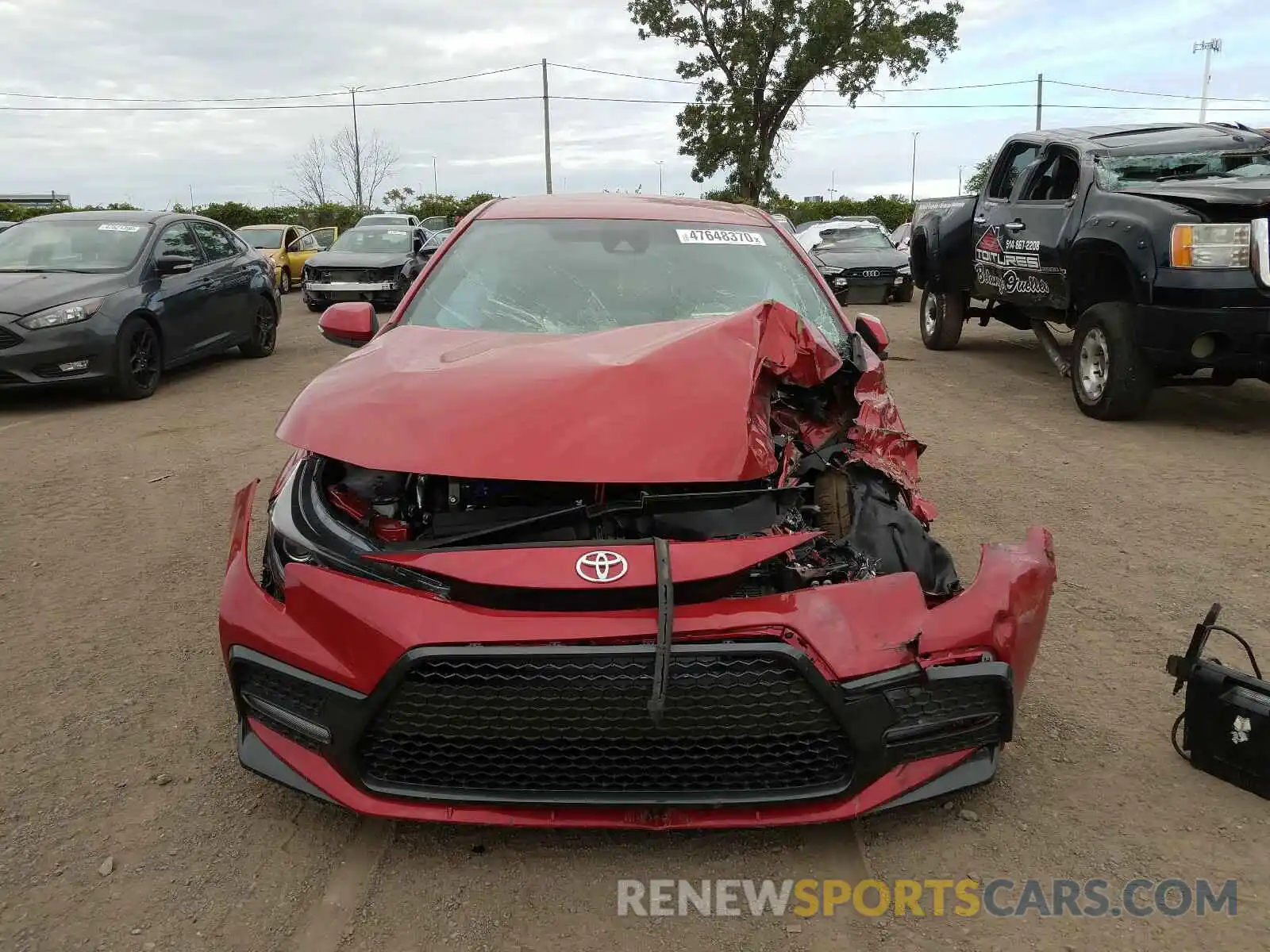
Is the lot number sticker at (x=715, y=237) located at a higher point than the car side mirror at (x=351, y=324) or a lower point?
higher

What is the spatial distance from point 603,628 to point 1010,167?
26.0 ft

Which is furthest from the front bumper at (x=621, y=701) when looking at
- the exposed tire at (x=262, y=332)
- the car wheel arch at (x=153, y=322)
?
the exposed tire at (x=262, y=332)

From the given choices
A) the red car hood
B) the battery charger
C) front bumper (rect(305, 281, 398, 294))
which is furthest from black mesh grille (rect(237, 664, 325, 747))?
front bumper (rect(305, 281, 398, 294))

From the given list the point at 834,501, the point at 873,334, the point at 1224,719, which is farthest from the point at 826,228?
the point at 1224,719

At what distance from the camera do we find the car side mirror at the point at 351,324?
395 cm

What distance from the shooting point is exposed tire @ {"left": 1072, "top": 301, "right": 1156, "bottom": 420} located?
666cm

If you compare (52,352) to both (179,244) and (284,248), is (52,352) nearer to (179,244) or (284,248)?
(179,244)

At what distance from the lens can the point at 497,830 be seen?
245 centimetres

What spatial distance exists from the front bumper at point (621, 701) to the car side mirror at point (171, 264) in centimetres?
727

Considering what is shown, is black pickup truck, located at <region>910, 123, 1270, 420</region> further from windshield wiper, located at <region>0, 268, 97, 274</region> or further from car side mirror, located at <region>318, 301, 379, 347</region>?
windshield wiper, located at <region>0, 268, 97, 274</region>

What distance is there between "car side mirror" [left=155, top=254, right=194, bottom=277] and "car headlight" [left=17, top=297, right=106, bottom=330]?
0.75m

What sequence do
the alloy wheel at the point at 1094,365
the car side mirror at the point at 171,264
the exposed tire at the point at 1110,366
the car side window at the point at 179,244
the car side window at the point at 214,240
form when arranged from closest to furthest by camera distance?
the exposed tire at the point at 1110,366, the alloy wheel at the point at 1094,365, the car side mirror at the point at 171,264, the car side window at the point at 179,244, the car side window at the point at 214,240

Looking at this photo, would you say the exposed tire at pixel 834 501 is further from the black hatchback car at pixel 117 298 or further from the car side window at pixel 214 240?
the car side window at pixel 214 240

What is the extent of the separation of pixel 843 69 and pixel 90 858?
122ft
